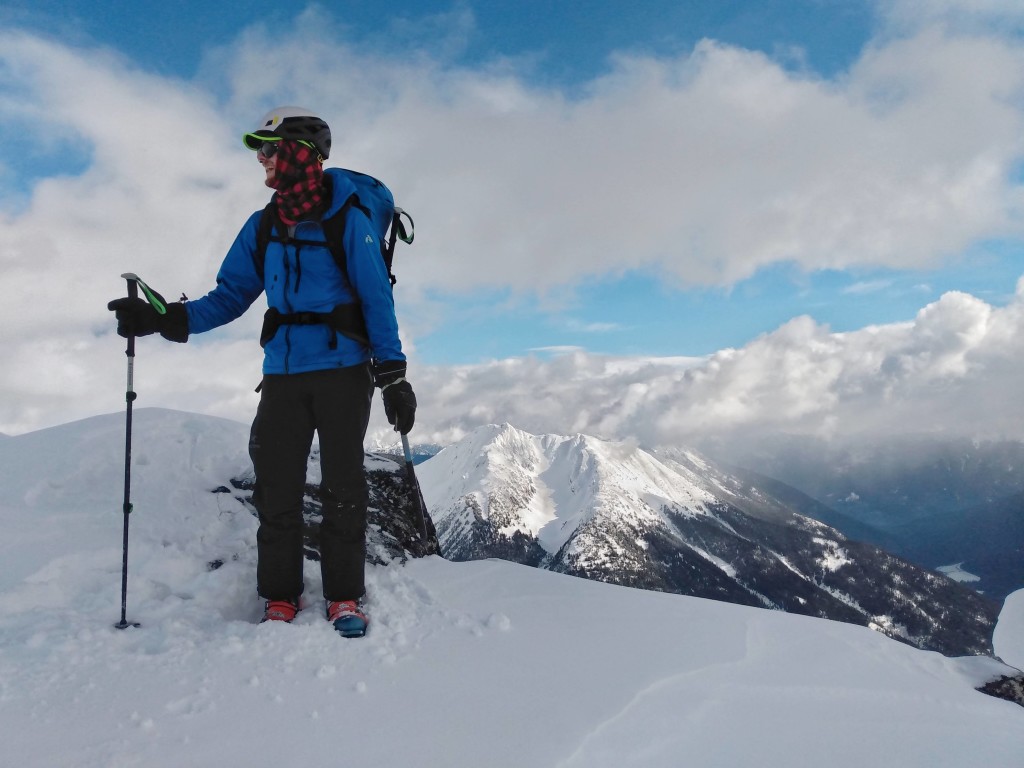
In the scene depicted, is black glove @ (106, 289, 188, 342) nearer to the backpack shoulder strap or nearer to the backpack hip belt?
the backpack shoulder strap

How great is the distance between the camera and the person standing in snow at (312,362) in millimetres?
5082

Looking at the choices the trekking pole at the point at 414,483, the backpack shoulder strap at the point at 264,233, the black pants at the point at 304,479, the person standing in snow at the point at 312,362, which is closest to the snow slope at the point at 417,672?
the black pants at the point at 304,479

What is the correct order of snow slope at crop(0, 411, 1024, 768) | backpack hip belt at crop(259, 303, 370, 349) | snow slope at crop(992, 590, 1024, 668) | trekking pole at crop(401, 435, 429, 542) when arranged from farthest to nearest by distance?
snow slope at crop(992, 590, 1024, 668), trekking pole at crop(401, 435, 429, 542), backpack hip belt at crop(259, 303, 370, 349), snow slope at crop(0, 411, 1024, 768)

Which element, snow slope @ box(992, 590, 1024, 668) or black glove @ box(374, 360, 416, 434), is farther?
snow slope @ box(992, 590, 1024, 668)

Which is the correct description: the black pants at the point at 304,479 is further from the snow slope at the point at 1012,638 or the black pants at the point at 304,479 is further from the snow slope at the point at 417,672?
the snow slope at the point at 1012,638

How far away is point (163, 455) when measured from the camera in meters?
7.50

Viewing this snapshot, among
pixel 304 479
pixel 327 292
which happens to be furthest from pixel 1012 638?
pixel 327 292

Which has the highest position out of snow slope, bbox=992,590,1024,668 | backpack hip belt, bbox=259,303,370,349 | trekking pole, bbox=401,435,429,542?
backpack hip belt, bbox=259,303,370,349

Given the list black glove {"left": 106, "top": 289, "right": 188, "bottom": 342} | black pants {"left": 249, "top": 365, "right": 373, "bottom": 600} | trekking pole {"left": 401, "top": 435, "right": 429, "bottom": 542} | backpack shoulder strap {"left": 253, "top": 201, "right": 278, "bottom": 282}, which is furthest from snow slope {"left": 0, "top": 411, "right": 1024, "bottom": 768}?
backpack shoulder strap {"left": 253, "top": 201, "right": 278, "bottom": 282}

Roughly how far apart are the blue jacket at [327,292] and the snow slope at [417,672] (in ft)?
7.34

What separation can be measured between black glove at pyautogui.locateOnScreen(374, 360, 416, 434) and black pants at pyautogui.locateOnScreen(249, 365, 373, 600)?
15.7 inches

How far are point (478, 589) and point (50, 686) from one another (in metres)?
3.62

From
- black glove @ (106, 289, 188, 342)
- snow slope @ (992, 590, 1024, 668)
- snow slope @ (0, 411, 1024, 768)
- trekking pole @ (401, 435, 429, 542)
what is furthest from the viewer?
snow slope @ (992, 590, 1024, 668)

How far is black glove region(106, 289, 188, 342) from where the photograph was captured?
535 centimetres
